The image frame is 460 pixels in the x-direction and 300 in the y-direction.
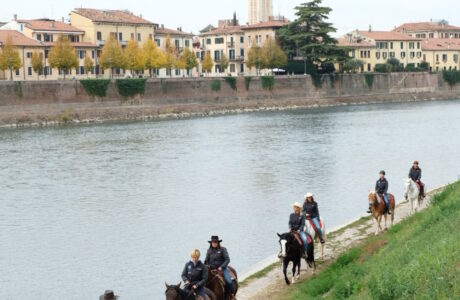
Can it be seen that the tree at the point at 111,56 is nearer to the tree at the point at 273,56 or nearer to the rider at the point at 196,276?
the tree at the point at 273,56

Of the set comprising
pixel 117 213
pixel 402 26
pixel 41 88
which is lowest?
pixel 117 213

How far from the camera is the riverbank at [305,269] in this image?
16.6 m

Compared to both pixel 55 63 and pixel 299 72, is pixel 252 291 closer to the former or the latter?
pixel 55 63

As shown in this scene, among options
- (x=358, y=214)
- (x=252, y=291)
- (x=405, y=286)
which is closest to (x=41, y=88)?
(x=358, y=214)

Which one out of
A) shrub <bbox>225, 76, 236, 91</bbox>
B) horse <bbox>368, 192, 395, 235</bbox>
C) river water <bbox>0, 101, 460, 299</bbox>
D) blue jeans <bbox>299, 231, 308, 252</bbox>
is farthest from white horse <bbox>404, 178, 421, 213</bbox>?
shrub <bbox>225, 76, 236, 91</bbox>

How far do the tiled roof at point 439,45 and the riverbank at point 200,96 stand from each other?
736 inches

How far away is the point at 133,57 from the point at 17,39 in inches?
503

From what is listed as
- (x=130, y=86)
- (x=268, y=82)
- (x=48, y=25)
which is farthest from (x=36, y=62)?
(x=268, y=82)

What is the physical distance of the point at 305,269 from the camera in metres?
18.4

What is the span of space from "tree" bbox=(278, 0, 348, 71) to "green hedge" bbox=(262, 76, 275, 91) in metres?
8.29

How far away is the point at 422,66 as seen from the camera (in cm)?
12269

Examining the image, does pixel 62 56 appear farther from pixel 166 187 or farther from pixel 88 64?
pixel 166 187

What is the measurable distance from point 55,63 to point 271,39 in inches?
1326

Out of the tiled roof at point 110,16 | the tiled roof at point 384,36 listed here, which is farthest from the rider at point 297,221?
the tiled roof at point 384,36
